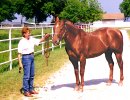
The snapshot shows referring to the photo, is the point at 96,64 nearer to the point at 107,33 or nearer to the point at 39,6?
the point at 107,33

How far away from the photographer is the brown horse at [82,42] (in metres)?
8.12

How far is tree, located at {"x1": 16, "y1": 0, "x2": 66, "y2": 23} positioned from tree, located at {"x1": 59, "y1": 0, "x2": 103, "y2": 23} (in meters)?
23.8

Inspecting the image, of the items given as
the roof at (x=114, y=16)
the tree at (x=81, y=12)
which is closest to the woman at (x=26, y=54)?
the tree at (x=81, y=12)

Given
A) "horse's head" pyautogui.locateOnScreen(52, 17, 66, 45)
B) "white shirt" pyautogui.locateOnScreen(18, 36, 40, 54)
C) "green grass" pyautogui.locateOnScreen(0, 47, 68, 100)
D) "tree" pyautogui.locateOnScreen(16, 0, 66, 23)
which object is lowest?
"green grass" pyautogui.locateOnScreen(0, 47, 68, 100)

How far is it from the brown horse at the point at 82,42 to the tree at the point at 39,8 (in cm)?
6281

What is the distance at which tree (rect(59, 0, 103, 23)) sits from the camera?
1732 inches

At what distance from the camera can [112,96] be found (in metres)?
7.88

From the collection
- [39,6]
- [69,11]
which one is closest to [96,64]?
[69,11]

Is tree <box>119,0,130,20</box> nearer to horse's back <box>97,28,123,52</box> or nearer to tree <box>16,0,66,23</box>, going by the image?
tree <box>16,0,66,23</box>

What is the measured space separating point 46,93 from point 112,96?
162cm

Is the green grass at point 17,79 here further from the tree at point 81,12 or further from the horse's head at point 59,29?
the tree at point 81,12

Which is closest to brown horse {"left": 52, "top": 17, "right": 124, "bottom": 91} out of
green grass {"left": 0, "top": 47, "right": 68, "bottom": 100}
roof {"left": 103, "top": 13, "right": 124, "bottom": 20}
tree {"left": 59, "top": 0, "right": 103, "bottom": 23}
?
green grass {"left": 0, "top": 47, "right": 68, "bottom": 100}

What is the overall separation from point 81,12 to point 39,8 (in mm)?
33907

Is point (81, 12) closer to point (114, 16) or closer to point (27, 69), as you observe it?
point (27, 69)
